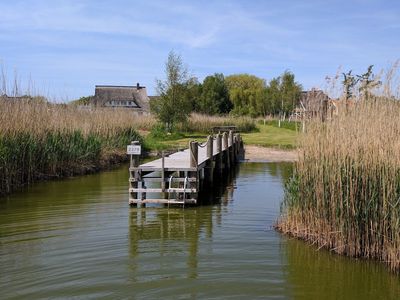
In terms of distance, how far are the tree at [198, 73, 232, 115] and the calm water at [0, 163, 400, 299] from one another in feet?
163

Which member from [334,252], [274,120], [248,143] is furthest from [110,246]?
[274,120]

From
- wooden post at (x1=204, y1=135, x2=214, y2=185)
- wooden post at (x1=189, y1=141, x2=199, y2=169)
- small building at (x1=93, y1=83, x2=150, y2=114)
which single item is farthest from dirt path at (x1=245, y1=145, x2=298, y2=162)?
small building at (x1=93, y1=83, x2=150, y2=114)

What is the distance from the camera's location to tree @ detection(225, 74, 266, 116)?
212 feet

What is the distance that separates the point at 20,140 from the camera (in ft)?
47.8

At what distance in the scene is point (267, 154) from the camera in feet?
89.7

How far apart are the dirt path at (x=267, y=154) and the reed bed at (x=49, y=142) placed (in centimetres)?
731

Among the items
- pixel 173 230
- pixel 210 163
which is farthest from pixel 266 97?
pixel 173 230

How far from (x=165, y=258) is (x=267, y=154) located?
20.1m

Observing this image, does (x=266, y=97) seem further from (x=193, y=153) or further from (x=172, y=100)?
(x=193, y=153)

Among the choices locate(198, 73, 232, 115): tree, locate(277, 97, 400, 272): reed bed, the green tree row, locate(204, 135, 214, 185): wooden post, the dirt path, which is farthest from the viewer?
locate(198, 73, 232, 115): tree

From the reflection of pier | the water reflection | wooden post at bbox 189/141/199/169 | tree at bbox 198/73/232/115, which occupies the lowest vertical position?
the water reflection

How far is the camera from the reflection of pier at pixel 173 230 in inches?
314

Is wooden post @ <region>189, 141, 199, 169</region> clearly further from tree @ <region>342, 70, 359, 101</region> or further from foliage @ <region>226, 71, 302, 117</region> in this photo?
foliage @ <region>226, 71, 302, 117</region>

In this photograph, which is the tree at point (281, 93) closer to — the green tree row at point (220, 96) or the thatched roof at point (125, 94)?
the green tree row at point (220, 96)
